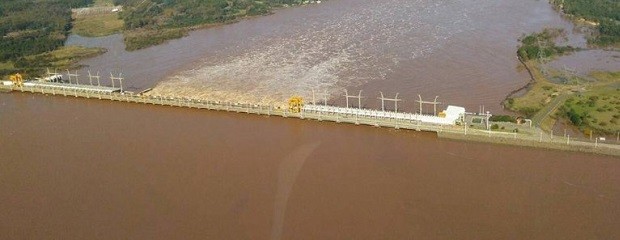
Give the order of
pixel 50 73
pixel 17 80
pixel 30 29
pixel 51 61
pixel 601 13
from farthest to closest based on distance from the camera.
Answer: pixel 30 29 < pixel 601 13 < pixel 51 61 < pixel 50 73 < pixel 17 80

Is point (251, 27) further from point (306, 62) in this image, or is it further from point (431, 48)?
point (431, 48)

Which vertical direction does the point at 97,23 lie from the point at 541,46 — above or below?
above

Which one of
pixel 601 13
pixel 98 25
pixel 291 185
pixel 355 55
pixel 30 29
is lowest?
pixel 291 185

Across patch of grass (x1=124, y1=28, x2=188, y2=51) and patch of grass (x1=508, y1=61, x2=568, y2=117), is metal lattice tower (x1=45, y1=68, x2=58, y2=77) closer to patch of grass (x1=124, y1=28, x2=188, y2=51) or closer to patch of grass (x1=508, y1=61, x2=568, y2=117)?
patch of grass (x1=124, y1=28, x2=188, y2=51)

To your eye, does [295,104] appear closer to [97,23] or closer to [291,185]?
[291,185]

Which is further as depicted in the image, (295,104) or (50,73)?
(50,73)

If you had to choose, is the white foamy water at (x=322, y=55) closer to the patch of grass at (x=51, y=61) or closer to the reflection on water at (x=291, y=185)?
the reflection on water at (x=291, y=185)

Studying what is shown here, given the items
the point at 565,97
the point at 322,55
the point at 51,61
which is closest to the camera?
the point at 565,97

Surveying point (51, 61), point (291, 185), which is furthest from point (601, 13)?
point (51, 61)
